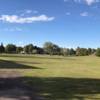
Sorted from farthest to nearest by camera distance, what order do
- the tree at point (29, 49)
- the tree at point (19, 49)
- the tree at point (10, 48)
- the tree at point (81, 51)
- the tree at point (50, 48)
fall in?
the tree at point (50, 48), the tree at point (19, 49), the tree at point (29, 49), the tree at point (10, 48), the tree at point (81, 51)

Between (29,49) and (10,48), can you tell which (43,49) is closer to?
(29,49)

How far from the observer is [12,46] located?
163125 millimetres

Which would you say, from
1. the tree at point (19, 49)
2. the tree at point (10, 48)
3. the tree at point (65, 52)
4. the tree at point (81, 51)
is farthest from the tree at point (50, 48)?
the tree at point (81, 51)

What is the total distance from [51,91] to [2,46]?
13972cm

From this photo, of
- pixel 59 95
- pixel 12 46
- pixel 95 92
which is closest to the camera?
pixel 59 95

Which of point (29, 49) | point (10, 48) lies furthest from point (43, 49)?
point (10, 48)

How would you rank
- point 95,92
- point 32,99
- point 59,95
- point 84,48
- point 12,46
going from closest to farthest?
point 32,99 → point 59,95 → point 95,92 → point 84,48 → point 12,46

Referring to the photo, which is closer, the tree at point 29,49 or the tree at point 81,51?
the tree at point 81,51

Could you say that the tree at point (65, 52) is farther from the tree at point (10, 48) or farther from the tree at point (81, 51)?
the tree at point (10, 48)

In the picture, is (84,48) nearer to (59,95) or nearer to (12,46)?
(12,46)

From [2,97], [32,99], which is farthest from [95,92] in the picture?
[2,97]

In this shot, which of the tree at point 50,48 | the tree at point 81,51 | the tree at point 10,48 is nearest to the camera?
the tree at point 81,51

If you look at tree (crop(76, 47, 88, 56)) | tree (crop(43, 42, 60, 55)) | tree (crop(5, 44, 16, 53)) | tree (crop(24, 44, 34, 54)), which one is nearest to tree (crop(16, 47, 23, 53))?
tree (crop(5, 44, 16, 53))

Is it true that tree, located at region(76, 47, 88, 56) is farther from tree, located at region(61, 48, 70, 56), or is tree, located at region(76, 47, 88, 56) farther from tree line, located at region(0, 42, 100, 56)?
tree, located at region(61, 48, 70, 56)
